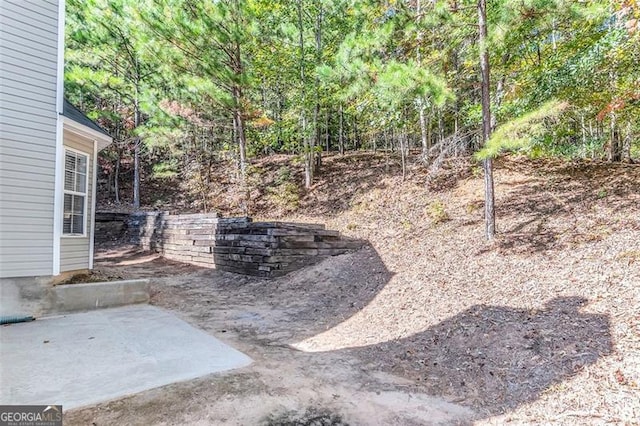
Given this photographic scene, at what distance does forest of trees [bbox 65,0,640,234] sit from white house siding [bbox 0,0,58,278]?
421 centimetres

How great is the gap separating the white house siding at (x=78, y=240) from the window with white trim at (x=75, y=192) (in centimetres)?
9

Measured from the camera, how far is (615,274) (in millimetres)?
4008

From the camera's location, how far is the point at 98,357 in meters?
3.41

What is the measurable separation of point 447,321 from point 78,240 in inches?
Result: 234

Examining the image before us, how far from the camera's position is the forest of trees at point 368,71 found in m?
5.39

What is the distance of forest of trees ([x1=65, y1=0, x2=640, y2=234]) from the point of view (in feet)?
17.7

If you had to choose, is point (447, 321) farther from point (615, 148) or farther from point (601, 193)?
point (615, 148)

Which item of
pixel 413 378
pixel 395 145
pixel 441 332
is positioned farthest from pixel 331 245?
pixel 395 145

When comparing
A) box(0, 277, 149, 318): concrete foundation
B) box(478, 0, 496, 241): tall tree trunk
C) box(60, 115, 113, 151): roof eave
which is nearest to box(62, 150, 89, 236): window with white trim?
box(60, 115, 113, 151): roof eave

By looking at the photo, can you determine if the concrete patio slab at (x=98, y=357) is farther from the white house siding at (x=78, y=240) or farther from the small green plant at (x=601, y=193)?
the small green plant at (x=601, y=193)

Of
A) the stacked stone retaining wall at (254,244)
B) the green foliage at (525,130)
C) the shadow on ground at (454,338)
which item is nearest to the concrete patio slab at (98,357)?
the shadow on ground at (454,338)

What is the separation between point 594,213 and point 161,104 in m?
11.3

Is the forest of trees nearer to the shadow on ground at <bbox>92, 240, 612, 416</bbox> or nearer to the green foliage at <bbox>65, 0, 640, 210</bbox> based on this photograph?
the green foliage at <bbox>65, 0, 640, 210</bbox>

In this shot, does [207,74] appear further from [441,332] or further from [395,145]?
[395,145]
